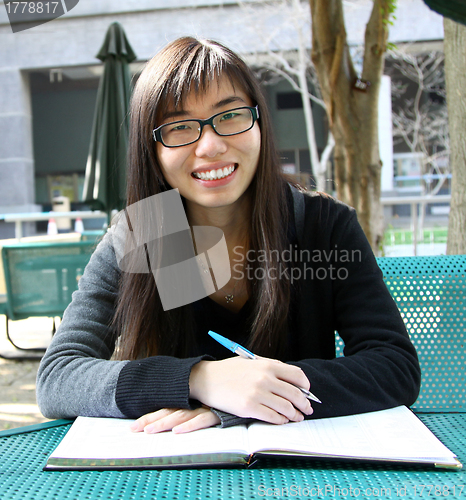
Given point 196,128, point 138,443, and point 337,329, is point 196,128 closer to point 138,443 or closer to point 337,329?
point 337,329

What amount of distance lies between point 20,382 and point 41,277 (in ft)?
2.58

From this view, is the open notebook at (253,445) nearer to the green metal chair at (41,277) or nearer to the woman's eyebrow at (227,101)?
the woman's eyebrow at (227,101)

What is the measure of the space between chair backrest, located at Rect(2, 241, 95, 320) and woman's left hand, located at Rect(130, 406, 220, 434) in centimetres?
295

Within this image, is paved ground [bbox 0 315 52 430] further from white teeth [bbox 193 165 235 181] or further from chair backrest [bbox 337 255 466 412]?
chair backrest [bbox 337 255 466 412]

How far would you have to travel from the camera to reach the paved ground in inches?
117

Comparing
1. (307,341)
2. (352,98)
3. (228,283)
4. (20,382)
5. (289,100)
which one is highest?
(289,100)

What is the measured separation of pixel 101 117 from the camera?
183 inches

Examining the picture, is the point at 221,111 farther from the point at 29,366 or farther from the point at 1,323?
the point at 1,323

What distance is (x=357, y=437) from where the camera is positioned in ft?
2.83

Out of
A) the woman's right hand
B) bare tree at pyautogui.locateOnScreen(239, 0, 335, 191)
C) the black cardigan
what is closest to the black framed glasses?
the black cardigan

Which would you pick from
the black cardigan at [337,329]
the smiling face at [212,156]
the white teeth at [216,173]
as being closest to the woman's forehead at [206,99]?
the smiling face at [212,156]

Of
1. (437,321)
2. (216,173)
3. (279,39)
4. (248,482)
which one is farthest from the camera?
(279,39)

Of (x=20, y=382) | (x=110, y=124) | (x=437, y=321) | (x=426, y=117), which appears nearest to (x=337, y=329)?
(x=437, y=321)

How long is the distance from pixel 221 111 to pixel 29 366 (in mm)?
3383
